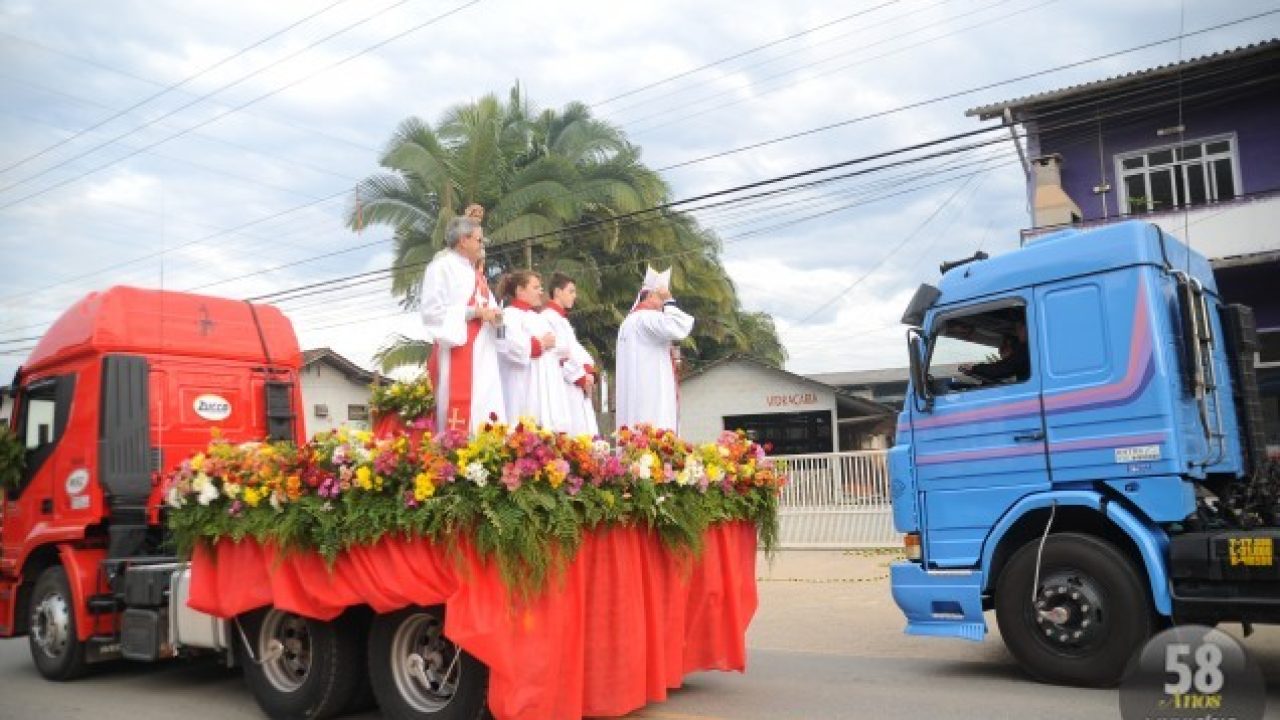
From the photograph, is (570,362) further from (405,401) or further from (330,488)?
(330,488)

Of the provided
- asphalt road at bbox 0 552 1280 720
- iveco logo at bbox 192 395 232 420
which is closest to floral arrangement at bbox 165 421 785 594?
asphalt road at bbox 0 552 1280 720

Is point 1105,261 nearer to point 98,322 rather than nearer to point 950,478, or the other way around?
point 950,478

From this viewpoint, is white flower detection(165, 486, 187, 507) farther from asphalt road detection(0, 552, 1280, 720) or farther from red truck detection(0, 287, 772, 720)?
asphalt road detection(0, 552, 1280, 720)

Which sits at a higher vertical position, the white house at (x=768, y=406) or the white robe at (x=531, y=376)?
the white house at (x=768, y=406)

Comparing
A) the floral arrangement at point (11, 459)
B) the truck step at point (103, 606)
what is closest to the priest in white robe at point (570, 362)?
the truck step at point (103, 606)

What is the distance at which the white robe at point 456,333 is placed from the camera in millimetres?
7285

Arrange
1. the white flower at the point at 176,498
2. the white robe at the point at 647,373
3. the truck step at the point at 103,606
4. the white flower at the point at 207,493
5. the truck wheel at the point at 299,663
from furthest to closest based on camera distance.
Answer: the white robe at the point at 647,373
the truck step at the point at 103,606
the white flower at the point at 176,498
the white flower at the point at 207,493
the truck wheel at the point at 299,663

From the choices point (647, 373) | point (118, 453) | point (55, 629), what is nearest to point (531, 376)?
point (647, 373)

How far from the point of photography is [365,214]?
23953mm

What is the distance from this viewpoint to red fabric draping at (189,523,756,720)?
216 inches

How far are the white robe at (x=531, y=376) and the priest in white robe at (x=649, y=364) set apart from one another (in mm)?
587

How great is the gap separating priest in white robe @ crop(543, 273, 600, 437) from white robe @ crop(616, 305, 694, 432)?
30cm

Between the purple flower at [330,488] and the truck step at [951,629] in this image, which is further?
the truck step at [951,629]

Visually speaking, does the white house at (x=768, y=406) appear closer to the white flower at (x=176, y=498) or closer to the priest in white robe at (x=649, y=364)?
the priest in white robe at (x=649, y=364)
